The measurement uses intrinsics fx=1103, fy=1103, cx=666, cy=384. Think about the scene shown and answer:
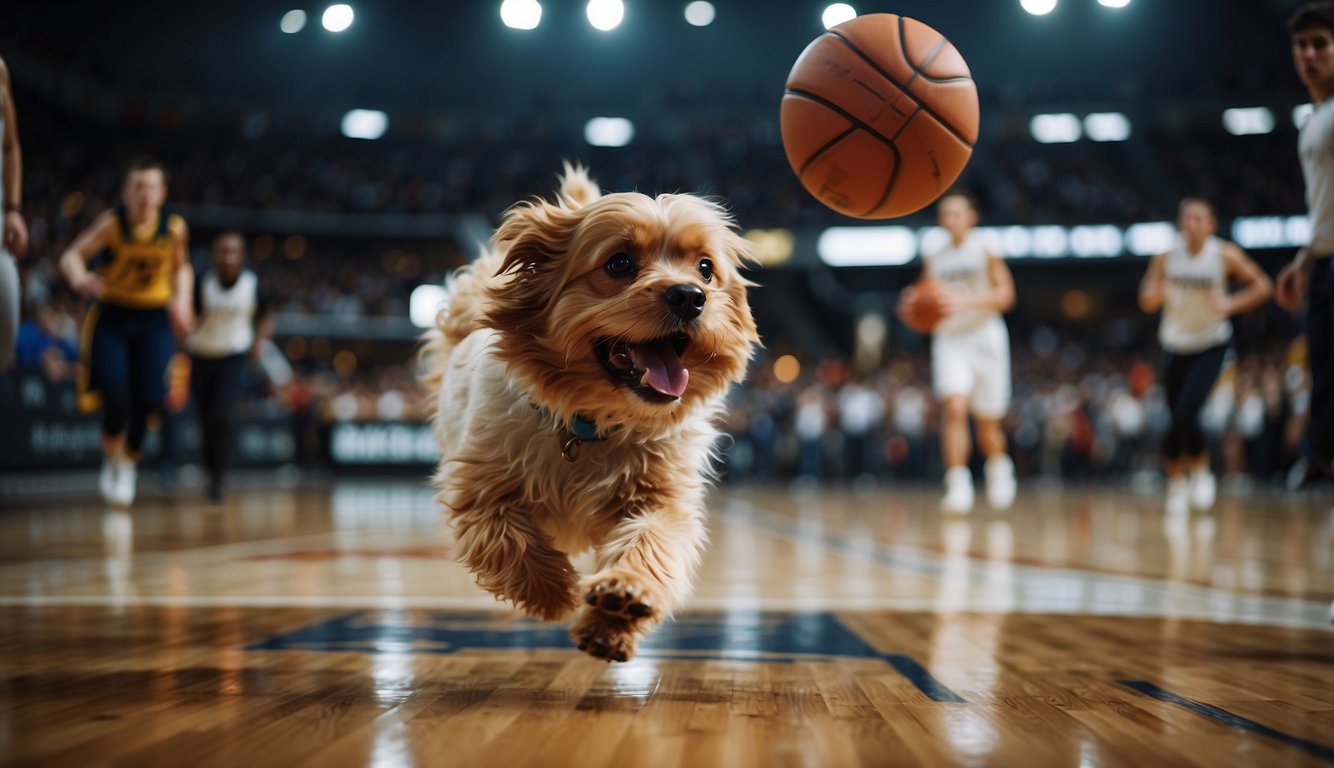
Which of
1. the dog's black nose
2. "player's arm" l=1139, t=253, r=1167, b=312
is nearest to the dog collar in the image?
the dog's black nose

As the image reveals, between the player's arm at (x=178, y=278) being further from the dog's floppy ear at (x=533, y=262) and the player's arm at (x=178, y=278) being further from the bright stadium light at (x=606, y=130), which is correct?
the bright stadium light at (x=606, y=130)

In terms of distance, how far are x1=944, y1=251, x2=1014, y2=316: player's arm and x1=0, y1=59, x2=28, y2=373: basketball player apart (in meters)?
6.65

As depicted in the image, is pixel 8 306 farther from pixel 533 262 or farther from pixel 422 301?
pixel 422 301

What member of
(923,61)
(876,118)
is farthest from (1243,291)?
(876,118)

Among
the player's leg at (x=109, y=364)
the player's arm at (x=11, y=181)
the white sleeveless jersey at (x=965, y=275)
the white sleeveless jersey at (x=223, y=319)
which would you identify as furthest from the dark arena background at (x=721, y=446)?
the white sleeveless jersey at (x=965, y=275)

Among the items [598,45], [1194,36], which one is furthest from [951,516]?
[1194,36]

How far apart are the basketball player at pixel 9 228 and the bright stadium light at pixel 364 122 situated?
32013 mm

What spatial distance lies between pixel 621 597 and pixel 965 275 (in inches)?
303

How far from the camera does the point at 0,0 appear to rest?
15.1 metres

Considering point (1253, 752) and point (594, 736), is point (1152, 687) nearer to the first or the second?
point (1253, 752)

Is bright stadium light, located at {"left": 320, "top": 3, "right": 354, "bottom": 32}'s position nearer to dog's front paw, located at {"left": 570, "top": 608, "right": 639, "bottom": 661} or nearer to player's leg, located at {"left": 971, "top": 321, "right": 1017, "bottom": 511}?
player's leg, located at {"left": 971, "top": 321, "right": 1017, "bottom": 511}

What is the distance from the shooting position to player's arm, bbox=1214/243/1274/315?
8516 mm

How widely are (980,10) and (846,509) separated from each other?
9.51 m

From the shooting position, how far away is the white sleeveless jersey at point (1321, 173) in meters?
3.85
